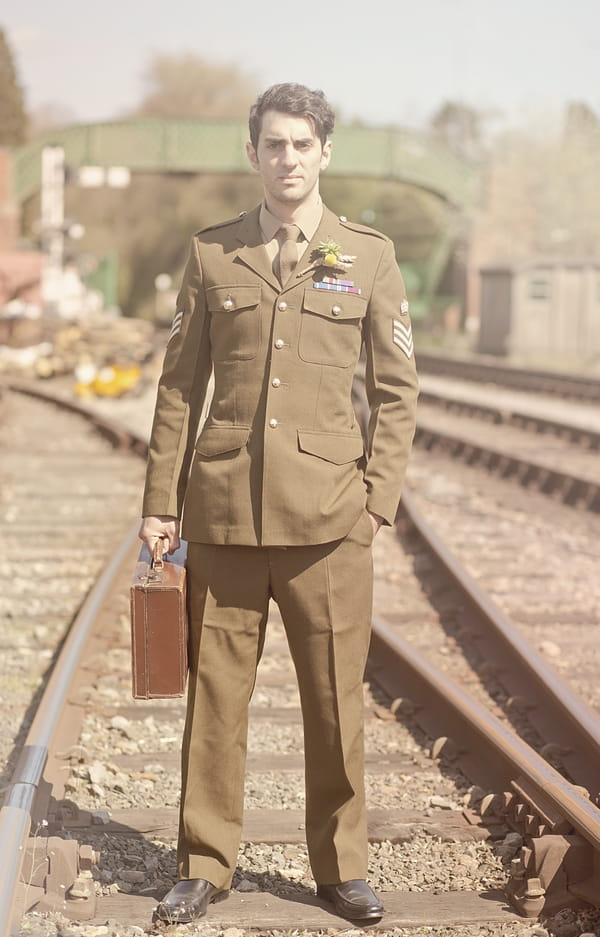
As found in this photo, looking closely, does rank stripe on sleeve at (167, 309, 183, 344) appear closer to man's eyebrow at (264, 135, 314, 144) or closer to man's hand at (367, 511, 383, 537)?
man's eyebrow at (264, 135, 314, 144)

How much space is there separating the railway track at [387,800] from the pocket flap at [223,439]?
1.14 metres

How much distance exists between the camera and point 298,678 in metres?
3.55

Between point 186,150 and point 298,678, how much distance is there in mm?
40479

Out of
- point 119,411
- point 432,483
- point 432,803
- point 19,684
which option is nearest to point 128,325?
point 119,411

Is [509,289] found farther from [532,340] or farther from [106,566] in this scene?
[106,566]

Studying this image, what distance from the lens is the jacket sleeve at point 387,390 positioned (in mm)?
3488

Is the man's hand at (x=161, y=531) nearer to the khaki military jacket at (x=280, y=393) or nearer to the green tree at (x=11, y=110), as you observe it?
the khaki military jacket at (x=280, y=393)

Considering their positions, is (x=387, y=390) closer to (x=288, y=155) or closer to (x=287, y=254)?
(x=287, y=254)

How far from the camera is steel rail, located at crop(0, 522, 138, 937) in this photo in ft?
11.1

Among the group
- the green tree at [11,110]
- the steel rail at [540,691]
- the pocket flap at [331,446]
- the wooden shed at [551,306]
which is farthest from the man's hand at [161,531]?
the green tree at [11,110]

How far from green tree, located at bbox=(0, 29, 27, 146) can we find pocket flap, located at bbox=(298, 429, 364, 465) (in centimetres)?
6188

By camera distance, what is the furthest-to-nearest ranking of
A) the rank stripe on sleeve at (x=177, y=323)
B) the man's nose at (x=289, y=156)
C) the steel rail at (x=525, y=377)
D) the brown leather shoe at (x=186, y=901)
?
the steel rail at (x=525, y=377), the rank stripe on sleeve at (x=177, y=323), the brown leather shoe at (x=186, y=901), the man's nose at (x=289, y=156)

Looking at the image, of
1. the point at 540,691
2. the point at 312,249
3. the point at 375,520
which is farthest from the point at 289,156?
the point at 540,691

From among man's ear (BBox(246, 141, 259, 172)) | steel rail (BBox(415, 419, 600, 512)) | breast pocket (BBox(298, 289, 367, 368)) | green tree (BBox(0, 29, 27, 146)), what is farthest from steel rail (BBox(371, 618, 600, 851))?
green tree (BBox(0, 29, 27, 146))
